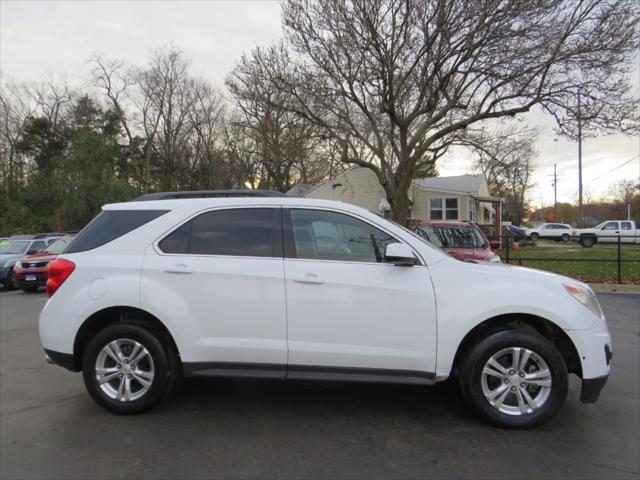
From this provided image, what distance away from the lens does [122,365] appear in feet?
12.0

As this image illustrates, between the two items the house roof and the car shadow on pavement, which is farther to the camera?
the house roof

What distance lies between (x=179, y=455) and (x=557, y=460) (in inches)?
103

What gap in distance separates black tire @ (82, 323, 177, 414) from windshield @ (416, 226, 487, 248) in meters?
7.86

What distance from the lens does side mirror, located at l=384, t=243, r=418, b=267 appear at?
339cm

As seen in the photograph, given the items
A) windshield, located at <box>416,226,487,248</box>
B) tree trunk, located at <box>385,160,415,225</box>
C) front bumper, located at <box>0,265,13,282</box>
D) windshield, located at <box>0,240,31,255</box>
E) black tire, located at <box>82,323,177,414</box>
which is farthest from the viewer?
tree trunk, located at <box>385,160,415,225</box>

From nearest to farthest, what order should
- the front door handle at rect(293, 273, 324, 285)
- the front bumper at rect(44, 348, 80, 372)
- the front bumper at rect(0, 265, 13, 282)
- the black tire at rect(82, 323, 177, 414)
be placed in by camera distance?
1. the front door handle at rect(293, 273, 324, 285)
2. the black tire at rect(82, 323, 177, 414)
3. the front bumper at rect(44, 348, 80, 372)
4. the front bumper at rect(0, 265, 13, 282)

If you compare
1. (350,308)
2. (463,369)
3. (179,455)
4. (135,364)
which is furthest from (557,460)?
(135,364)

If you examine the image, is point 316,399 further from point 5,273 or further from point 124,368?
point 5,273

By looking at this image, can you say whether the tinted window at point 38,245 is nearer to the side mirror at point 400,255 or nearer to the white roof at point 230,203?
the white roof at point 230,203

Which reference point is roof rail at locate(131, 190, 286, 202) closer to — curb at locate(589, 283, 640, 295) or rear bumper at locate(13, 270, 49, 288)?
curb at locate(589, 283, 640, 295)

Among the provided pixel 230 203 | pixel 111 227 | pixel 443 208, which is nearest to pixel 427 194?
pixel 443 208

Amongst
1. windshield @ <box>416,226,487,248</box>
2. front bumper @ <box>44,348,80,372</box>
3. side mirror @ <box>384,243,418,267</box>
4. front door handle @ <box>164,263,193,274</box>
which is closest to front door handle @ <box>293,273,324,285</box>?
side mirror @ <box>384,243,418,267</box>

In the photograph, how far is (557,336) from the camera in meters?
3.60

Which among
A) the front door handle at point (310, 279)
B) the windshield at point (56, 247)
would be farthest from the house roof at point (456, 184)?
the front door handle at point (310, 279)
